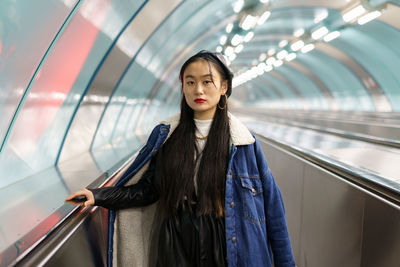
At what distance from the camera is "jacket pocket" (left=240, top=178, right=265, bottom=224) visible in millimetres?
1792

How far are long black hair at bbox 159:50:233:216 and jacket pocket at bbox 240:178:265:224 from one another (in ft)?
0.48

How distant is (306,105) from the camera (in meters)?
30.4

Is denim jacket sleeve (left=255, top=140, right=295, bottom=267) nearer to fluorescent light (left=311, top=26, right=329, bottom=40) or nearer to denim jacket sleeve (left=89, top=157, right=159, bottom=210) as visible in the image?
denim jacket sleeve (left=89, top=157, right=159, bottom=210)

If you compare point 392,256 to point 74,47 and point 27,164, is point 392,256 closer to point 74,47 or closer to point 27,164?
point 27,164

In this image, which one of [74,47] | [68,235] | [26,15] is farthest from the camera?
[74,47]

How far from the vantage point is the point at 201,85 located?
72.5 inches

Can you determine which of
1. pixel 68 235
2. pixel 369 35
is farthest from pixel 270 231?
pixel 369 35

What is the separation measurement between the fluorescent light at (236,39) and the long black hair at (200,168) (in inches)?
380

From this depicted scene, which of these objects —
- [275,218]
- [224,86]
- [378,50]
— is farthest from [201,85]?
[378,50]

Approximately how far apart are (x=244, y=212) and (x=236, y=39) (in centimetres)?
1055

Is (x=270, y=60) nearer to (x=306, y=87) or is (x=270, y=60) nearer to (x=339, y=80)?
(x=339, y=80)

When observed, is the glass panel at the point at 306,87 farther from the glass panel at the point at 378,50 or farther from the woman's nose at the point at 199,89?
the woman's nose at the point at 199,89

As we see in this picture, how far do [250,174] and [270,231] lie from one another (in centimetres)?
41

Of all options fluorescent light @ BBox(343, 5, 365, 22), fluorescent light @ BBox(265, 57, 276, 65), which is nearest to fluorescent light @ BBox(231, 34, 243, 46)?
fluorescent light @ BBox(343, 5, 365, 22)
